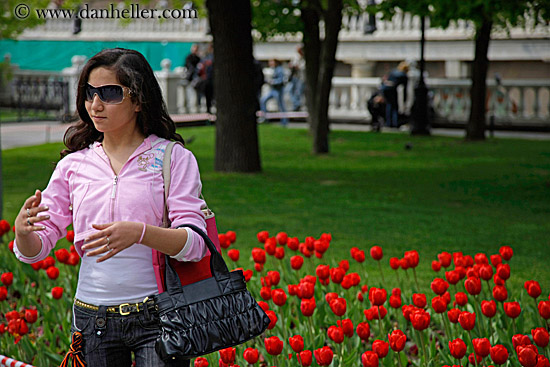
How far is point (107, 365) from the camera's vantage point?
320 centimetres

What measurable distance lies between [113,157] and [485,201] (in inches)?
357

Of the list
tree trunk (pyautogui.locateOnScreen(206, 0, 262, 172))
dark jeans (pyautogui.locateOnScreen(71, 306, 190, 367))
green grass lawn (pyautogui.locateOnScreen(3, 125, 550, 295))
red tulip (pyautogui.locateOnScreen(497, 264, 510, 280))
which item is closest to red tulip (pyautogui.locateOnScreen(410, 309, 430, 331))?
red tulip (pyautogui.locateOnScreen(497, 264, 510, 280))

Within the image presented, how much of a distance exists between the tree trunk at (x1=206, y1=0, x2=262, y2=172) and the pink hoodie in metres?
10.4

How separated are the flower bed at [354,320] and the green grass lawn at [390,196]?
1.97m

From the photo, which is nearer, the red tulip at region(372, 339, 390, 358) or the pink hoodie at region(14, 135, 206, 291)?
the pink hoodie at region(14, 135, 206, 291)

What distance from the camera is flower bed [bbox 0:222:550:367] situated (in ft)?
12.6

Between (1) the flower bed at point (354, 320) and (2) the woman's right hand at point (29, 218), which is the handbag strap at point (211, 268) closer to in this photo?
(2) the woman's right hand at point (29, 218)

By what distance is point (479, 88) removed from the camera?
20.2 m

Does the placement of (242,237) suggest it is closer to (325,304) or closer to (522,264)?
(522,264)

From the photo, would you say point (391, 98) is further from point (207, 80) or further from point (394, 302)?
point (394, 302)

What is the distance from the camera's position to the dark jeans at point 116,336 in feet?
10.2

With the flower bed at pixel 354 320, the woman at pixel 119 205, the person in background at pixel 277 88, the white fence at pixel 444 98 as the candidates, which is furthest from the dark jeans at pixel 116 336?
the person in background at pixel 277 88

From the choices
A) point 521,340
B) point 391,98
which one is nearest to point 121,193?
point 521,340

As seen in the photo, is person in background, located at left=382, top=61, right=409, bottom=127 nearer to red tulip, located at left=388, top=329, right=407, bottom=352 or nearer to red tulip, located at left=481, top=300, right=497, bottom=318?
red tulip, located at left=481, top=300, right=497, bottom=318
